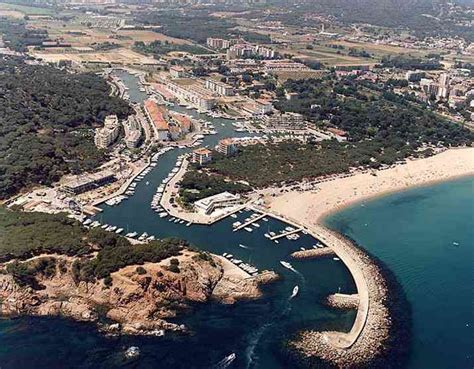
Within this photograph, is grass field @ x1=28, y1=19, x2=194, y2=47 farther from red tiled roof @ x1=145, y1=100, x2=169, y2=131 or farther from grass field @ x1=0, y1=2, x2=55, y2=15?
red tiled roof @ x1=145, y1=100, x2=169, y2=131

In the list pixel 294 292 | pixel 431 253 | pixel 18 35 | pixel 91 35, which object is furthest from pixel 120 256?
pixel 91 35

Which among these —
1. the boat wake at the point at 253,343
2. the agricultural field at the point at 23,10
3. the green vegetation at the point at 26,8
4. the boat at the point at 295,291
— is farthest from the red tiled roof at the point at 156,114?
the green vegetation at the point at 26,8

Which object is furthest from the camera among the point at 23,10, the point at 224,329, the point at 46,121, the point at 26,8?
the point at 26,8

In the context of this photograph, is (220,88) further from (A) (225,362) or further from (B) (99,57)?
(A) (225,362)

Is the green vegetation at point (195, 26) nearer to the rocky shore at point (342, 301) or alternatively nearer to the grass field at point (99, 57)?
the grass field at point (99, 57)

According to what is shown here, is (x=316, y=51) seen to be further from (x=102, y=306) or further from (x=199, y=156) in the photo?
(x=102, y=306)

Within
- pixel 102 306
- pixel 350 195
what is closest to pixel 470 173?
pixel 350 195

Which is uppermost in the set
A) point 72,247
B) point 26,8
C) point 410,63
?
point 26,8

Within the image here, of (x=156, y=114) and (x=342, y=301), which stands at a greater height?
(x=156, y=114)
